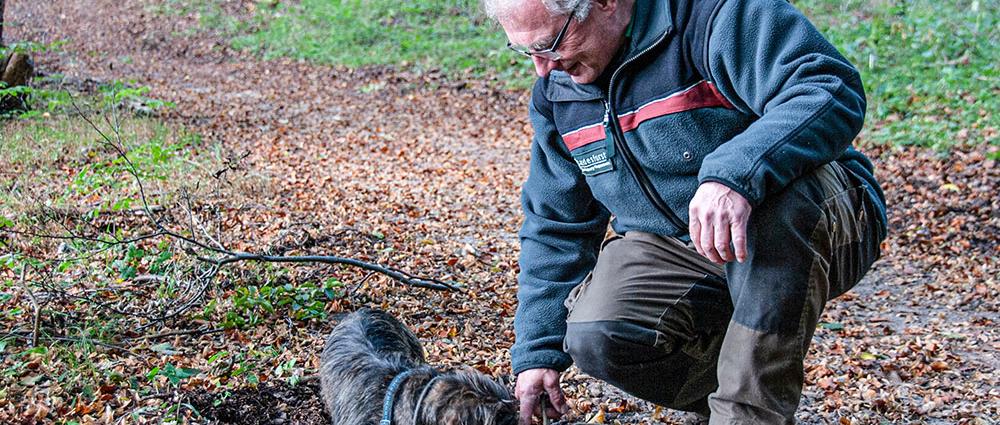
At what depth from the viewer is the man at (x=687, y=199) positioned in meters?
2.20

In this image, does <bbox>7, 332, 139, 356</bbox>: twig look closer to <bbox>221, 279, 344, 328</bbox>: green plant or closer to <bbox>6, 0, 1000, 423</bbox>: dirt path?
<bbox>221, 279, 344, 328</bbox>: green plant

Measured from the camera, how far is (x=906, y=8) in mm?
12617

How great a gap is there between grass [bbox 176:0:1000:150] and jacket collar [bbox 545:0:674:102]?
229 cm

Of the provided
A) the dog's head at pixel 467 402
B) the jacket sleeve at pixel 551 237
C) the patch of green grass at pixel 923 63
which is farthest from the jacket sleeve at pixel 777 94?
the patch of green grass at pixel 923 63

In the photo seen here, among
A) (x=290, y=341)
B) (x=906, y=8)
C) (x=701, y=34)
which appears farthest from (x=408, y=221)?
(x=906, y=8)

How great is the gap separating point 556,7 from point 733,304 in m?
1.08

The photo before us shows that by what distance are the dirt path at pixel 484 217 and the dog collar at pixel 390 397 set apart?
3.71 feet

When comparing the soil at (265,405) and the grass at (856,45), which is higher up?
the soil at (265,405)

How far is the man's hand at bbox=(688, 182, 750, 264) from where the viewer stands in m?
2.12

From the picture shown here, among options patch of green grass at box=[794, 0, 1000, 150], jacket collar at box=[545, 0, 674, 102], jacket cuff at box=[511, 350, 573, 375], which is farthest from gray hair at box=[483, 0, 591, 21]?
patch of green grass at box=[794, 0, 1000, 150]

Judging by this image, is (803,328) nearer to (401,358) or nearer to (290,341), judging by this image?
(401,358)

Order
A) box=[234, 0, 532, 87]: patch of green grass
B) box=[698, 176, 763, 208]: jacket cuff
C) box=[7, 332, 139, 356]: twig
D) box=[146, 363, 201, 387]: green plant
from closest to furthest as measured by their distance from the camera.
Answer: box=[698, 176, 763, 208]: jacket cuff, box=[146, 363, 201, 387]: green plant, box=[7, 332, 139, 356]: twig, box=[234, 0, 532, 87]: patch of green grass

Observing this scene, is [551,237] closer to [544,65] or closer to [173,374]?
[544,65]

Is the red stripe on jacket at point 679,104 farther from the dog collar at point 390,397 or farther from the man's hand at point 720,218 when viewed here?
the dog collar at point 390,397
